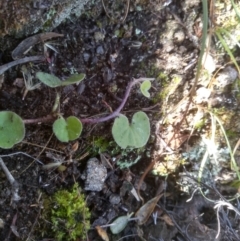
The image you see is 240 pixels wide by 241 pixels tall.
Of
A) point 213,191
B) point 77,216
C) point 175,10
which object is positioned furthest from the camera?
point 213,191

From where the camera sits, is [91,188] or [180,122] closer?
[91,188]

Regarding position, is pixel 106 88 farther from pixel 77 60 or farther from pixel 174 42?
pixel 174 42

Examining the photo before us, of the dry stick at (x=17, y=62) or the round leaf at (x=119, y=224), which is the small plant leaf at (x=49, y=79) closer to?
the dry stick at (x=17, y=62)

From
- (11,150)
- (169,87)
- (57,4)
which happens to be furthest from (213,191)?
(57,4)

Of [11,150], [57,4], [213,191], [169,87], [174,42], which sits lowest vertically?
[213,191]

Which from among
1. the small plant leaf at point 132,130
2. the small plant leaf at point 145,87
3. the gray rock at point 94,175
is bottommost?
the gray rock at point 94,175

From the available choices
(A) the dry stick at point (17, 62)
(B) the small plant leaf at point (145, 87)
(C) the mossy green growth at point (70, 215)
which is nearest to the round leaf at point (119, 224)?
(C) the mossy green growth at point (70, 215)

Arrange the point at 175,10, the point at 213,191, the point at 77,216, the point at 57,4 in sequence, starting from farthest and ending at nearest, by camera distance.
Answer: the point at 213,191, the point at 175,10, the point at 77,216, the point at 57,4
